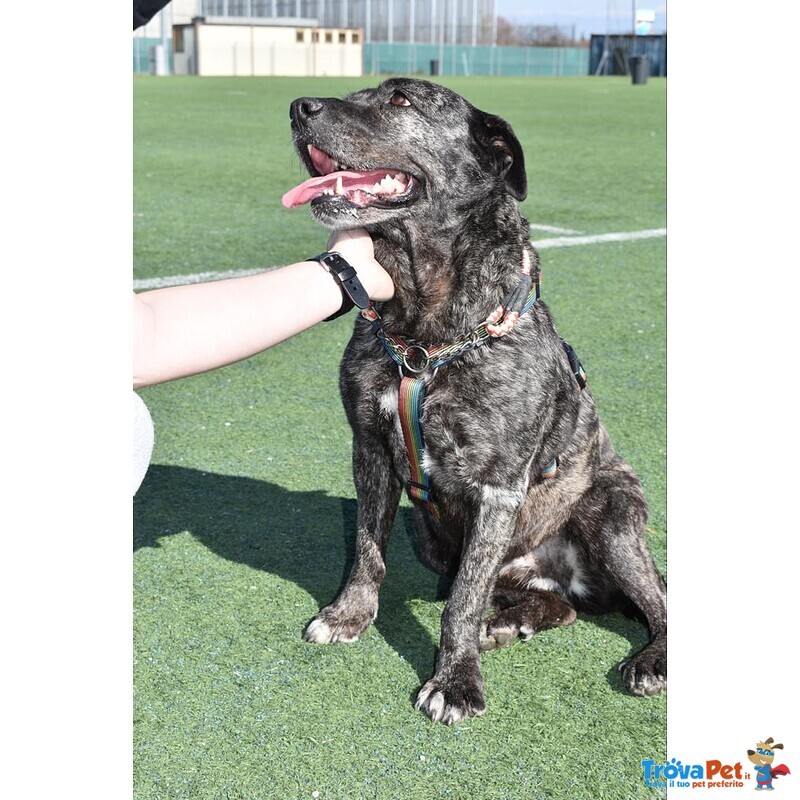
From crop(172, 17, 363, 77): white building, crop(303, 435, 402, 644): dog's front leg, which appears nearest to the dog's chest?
crop(303, 435, 402, 644): dog's front leg

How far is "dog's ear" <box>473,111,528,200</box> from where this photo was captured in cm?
293

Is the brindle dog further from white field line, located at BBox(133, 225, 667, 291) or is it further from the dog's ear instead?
white field line, located at BBox(133, 225, 667, 291)

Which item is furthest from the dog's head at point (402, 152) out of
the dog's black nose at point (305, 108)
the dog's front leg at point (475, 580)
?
the dog's front leg at point (475, 580)

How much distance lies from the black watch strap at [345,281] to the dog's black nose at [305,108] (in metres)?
0.57

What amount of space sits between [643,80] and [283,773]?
1646 inches

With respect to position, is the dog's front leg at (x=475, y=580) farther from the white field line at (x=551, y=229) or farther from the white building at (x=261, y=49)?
the white building at (x=261, y=49)

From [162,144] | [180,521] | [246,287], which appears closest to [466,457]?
[246,287]

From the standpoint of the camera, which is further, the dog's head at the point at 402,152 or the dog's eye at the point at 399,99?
the dog's eye at the point at 399,99

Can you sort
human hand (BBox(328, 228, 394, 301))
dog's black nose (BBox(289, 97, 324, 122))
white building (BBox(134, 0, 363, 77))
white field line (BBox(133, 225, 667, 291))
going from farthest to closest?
white building (BBox(134, 0, 363, 77)), white field line (BBox(133, 225, 667, 291)), dog's black nose (BBox(289, 97, 324, 122)), human hand (BBox(328, 228, 394, 301))

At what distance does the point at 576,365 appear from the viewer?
3.12 meters

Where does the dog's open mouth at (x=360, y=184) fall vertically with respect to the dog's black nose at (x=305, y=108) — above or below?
below

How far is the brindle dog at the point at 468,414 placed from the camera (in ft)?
9.22

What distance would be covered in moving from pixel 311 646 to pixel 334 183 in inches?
50.8
